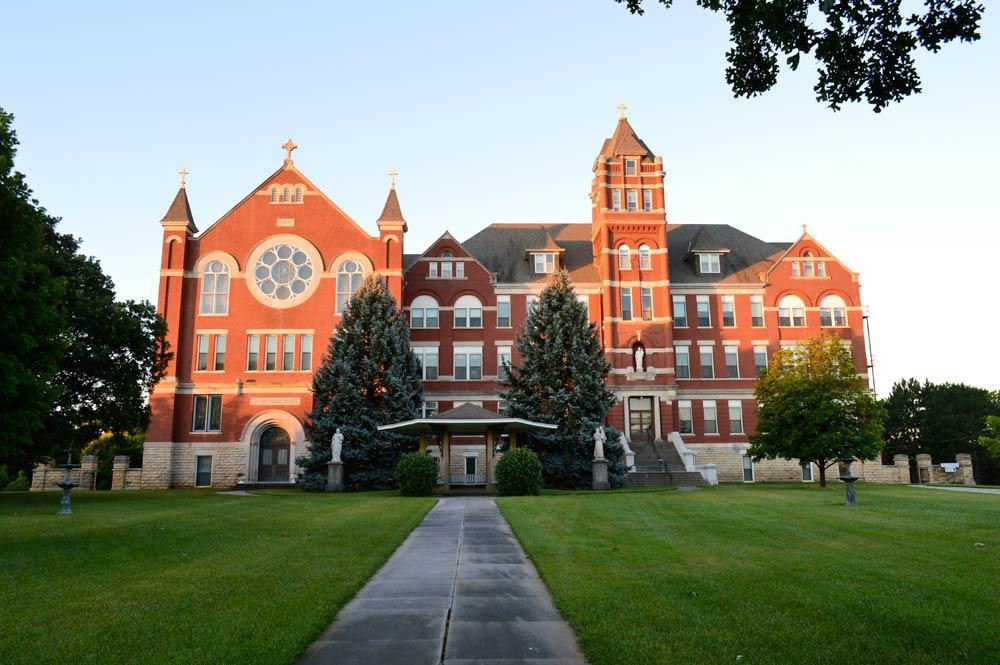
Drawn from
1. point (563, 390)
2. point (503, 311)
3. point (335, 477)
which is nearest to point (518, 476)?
point (563, 390)

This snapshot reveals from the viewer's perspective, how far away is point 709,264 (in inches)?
1976

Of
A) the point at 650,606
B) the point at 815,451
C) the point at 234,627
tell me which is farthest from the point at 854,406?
the point at 234,627

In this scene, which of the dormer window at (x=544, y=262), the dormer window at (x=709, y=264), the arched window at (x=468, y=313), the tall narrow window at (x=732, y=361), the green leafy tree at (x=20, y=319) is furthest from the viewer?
the dormer window at (x=709, y=264)

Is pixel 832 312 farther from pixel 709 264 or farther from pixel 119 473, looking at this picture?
pixel 119 473

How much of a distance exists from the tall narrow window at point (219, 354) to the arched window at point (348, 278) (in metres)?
7.15

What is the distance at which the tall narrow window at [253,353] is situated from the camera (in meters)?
43.5

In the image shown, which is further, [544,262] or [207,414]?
[544,262]

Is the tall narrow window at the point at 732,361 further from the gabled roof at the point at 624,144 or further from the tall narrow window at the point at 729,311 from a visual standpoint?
the gabled roof at the point at 624,144

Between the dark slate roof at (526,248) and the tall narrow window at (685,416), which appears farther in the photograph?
the dark slate roof at (526,248)

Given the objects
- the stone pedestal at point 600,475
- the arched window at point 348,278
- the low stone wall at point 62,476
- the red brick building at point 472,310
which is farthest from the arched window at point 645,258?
the low stone wall at point 62,476

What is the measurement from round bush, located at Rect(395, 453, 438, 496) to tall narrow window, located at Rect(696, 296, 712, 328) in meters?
25.3

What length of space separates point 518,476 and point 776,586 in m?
20.6

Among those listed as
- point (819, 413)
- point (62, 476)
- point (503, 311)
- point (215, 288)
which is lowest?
point (62, 476)

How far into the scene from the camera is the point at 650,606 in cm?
804
